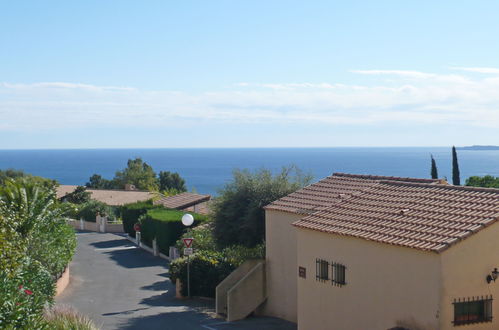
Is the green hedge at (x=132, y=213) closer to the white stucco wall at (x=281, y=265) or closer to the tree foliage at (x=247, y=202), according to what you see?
the tree foliage at (x=247, y=202)

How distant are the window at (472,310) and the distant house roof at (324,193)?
244 inches

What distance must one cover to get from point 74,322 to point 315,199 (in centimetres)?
881

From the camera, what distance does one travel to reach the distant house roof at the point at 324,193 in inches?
809

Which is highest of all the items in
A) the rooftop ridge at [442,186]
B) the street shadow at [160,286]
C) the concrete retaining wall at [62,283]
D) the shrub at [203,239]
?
the rooftop ridge at [442,186]

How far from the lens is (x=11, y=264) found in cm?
1562

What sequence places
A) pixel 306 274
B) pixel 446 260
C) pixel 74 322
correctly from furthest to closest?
pixel 306 274, pixel 74 322, pixel 446 260

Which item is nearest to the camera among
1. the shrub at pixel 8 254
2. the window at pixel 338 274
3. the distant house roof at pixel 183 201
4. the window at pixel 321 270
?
the shrub at pixel 8 254

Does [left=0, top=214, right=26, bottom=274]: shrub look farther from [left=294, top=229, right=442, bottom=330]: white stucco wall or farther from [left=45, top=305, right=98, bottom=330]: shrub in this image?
[left=294, top=229, right=442, bottom=330]: white stucco wall

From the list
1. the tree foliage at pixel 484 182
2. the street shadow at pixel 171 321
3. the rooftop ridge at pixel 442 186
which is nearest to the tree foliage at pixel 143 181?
the tree foliage at pixel 484 182

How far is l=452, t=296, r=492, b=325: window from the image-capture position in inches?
529

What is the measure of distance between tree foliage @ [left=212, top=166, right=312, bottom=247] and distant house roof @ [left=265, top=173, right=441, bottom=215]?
2781mm

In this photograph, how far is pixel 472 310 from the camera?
13.8m

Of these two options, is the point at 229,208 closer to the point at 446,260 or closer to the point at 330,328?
the point at 330,328

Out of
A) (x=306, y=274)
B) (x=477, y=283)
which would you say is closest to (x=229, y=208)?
(x=306, y=274)
